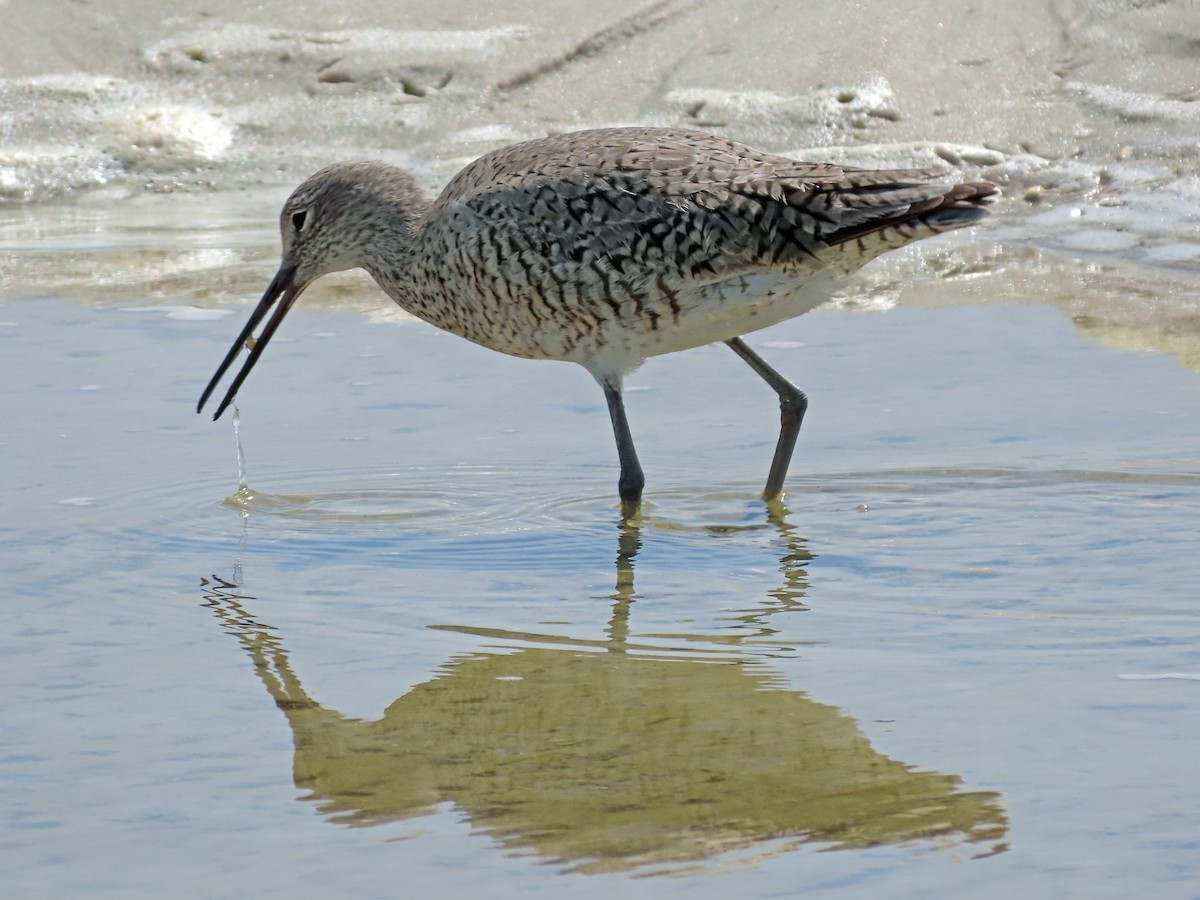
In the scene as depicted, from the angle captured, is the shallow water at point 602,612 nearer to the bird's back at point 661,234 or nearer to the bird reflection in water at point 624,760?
the bird reflection in water at point 624,760

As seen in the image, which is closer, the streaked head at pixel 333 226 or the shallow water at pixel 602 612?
the shallow water at pixel 602 612

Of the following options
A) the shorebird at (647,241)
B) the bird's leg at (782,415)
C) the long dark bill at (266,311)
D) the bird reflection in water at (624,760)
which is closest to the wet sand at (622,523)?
the bird reflection in water at (624,760)

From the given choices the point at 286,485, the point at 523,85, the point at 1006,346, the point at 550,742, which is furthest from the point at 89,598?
the point at 523,85

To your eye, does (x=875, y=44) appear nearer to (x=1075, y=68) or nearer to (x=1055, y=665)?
(x=1075, y=68)

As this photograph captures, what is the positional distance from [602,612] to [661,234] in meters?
1.38

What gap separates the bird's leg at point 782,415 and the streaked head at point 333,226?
130 centimetres

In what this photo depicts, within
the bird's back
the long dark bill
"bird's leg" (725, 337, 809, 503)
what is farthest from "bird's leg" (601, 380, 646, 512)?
the long dark bill

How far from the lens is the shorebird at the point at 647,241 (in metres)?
5.45

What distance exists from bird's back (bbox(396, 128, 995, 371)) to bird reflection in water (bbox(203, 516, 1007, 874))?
1386 millimetres

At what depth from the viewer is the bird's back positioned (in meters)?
5.44

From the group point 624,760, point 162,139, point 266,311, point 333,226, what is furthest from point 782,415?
point 162,139

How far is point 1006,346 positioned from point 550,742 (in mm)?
4063

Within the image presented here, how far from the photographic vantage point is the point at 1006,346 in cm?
733

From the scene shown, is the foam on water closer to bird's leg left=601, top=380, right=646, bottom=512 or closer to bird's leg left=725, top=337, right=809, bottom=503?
bird's leg left=725, top=337, right=809, bottom=503
